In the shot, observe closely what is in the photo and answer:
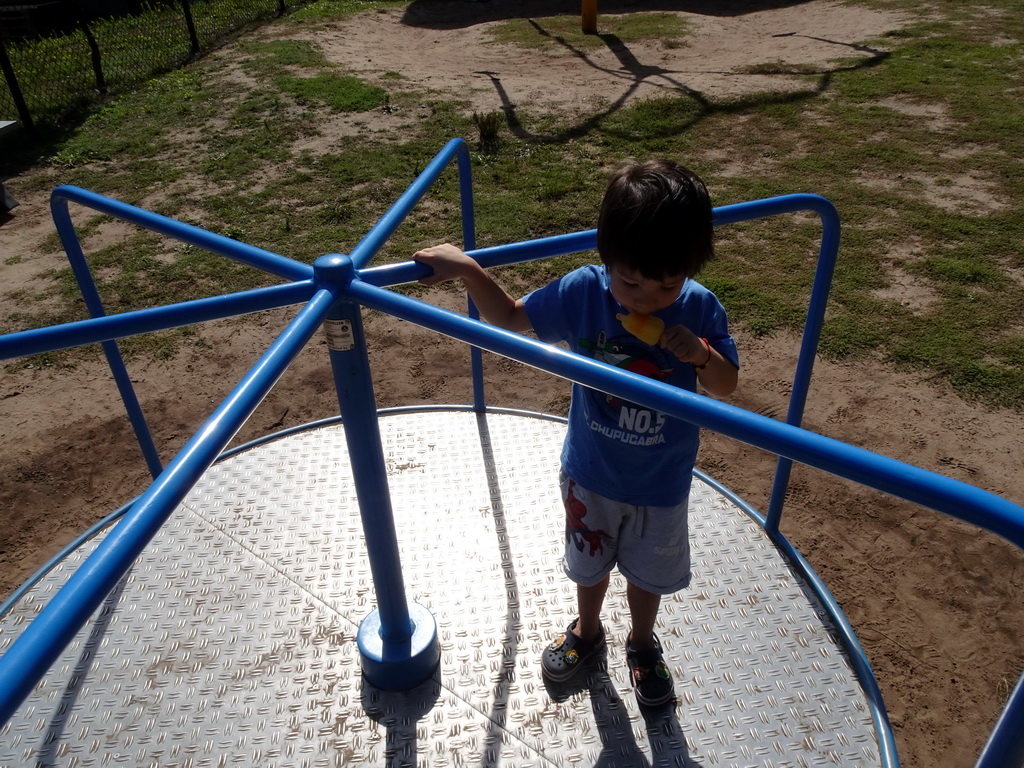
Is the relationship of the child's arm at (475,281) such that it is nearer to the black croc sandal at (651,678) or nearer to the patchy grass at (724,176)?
the black croc sandal at (651,678)

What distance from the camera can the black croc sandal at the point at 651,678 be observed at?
1695 millimetres

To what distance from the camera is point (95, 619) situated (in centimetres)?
192

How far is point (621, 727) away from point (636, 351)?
2.83 feet

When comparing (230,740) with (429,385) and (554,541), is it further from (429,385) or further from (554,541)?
(429,385)

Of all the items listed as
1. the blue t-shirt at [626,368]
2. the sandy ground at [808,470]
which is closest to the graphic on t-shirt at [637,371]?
the blue t-shirt at [626,368]

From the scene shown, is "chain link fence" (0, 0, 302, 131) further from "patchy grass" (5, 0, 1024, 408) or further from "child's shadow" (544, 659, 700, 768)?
"child's shadow" (544, 659, 700, 768)

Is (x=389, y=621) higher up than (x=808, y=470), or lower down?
higher up

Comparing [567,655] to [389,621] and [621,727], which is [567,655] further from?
[389,621]

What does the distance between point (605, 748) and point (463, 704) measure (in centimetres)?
33

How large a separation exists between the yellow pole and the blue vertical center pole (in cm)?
943

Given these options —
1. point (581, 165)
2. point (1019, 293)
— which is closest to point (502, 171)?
point (581, 165)

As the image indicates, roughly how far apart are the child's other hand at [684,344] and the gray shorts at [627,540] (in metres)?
0.35

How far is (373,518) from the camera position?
1521 mm

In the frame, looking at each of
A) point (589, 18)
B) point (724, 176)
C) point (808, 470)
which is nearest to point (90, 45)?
point (589, 18)
